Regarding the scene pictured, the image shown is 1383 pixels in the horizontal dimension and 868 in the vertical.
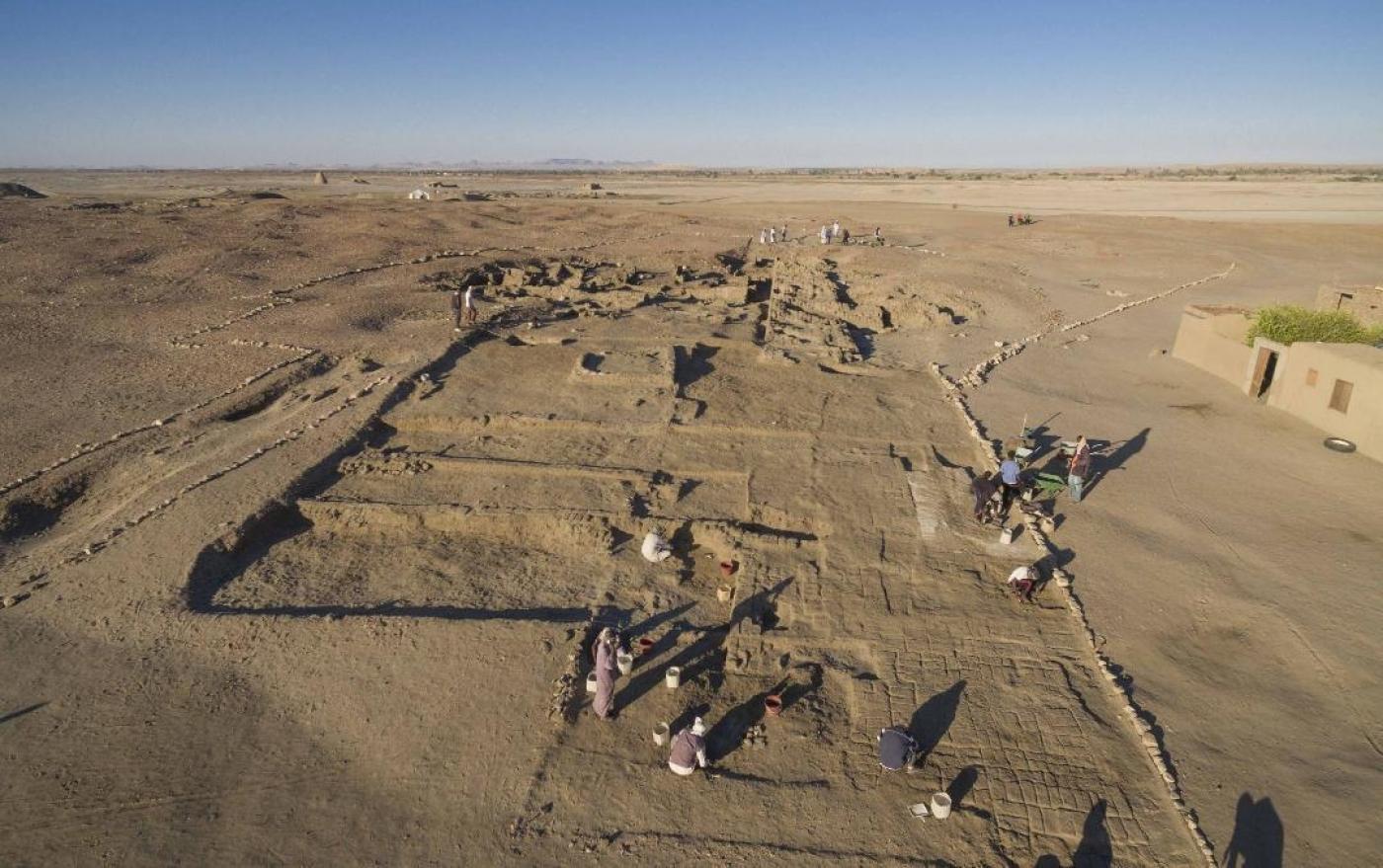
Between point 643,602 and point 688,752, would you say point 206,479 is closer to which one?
point 643,602

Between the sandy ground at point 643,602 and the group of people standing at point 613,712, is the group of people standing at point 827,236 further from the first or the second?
the group of people standing at point 613,712

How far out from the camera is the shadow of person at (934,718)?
669 cm

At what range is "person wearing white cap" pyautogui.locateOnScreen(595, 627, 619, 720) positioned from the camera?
6.89m

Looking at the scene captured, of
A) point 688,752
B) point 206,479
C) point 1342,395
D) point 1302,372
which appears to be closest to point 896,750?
point 688,752

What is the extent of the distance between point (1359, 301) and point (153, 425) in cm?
2796

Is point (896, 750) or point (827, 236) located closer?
point (896, 750)

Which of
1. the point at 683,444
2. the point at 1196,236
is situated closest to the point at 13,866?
the point at 683,444

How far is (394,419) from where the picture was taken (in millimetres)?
13180

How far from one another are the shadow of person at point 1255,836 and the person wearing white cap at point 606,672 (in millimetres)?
5287

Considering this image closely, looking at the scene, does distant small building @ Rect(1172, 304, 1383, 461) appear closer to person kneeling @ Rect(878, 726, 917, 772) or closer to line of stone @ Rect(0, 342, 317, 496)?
person kneeling @ Rect(878, 726, 917, 772)

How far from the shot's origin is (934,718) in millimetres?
6934

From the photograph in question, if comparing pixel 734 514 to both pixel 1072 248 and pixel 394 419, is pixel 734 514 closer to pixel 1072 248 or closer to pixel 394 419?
pixel 394 419

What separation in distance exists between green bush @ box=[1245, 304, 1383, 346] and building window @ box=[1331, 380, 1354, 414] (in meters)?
2.29

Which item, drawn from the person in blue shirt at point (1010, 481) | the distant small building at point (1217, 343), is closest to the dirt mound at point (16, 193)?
the person in blue shirt at point (1010, 481)
